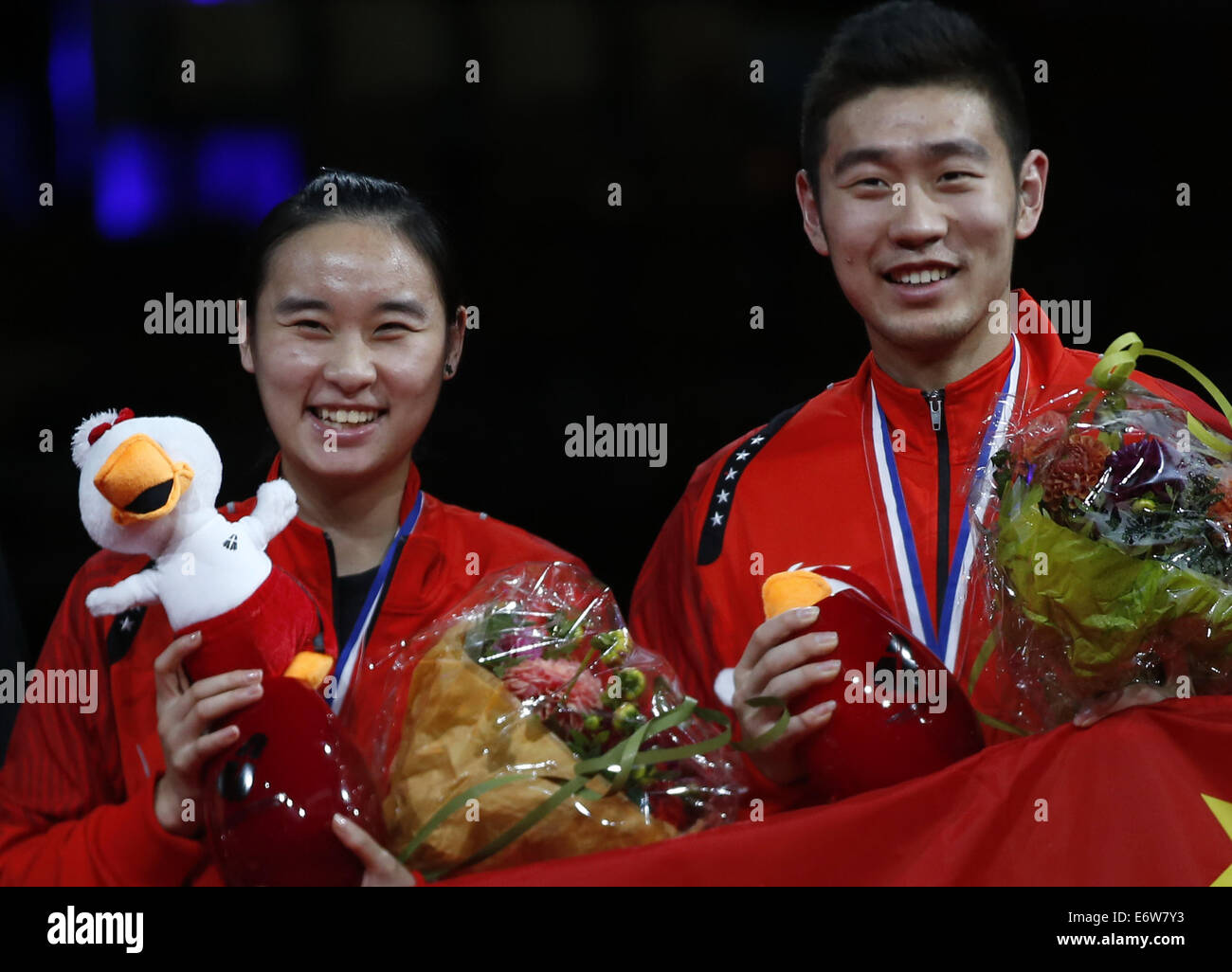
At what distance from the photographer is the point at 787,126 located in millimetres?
2330

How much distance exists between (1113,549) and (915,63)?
0.89m

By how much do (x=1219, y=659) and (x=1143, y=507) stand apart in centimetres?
24

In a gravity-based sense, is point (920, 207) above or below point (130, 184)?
below

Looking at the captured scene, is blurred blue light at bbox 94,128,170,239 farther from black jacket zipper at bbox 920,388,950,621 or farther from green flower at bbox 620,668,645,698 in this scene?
black jacket zipper at bbox 920,388,950,621

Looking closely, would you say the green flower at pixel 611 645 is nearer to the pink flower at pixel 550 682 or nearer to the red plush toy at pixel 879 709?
the pink flower at pixel 550 682

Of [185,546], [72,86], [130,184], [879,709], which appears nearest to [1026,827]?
[879,709]

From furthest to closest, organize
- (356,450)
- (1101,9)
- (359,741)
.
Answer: (1101,9) → (356,450) → (359,741)

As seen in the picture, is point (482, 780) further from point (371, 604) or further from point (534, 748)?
point (371, 604)

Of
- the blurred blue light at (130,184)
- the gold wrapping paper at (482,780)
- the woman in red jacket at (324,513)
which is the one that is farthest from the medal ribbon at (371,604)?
the blurred blue light at (130,184)

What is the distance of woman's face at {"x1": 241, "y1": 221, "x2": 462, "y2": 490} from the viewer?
6.77 ft

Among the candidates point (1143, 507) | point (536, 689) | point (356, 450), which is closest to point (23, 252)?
point (356, 450)

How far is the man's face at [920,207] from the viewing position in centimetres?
210

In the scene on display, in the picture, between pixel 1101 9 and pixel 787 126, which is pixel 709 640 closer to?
pixel 787 126

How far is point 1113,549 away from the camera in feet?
5.29
